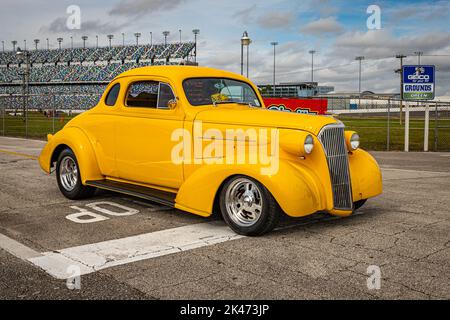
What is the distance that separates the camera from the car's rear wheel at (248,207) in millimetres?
4970

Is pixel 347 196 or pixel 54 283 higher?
pixel 347 196

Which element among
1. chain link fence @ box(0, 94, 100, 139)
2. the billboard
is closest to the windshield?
the billboard

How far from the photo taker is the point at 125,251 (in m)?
4.62

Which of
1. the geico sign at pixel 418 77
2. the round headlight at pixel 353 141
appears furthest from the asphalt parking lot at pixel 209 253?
the geico sign at pixel 418 77

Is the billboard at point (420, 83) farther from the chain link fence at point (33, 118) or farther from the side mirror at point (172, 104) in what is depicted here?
the chain link fence at point (33, 118)

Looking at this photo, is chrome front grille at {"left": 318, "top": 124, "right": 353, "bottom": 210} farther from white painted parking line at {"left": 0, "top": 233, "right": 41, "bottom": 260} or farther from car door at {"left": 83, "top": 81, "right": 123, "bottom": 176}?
white painted parking line at {"left": 0, "top": 233, "right": 41, "bottom": 260}

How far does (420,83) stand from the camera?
17.3m

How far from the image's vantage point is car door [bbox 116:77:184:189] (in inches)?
236

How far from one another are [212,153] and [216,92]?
1.11 metres

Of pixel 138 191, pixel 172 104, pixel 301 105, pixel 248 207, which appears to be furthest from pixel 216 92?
pixel 301 105

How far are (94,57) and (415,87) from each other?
75.3 m

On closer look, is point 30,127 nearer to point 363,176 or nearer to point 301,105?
point 301,105
